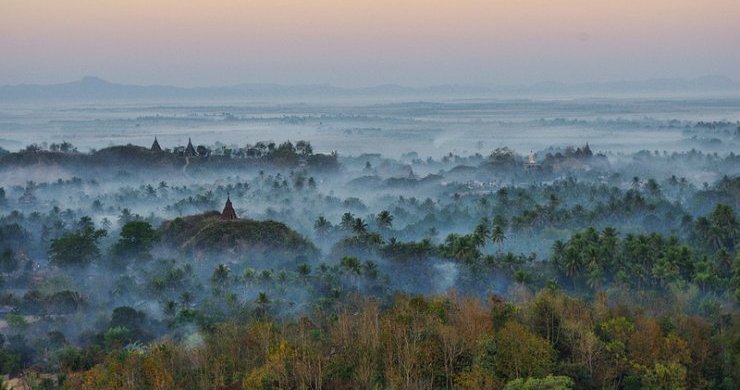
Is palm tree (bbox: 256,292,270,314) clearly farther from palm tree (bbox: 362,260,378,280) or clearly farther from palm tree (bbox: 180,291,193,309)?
palm tree (bbox: 362,260,378,280)

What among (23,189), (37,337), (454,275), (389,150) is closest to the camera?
(37,337)

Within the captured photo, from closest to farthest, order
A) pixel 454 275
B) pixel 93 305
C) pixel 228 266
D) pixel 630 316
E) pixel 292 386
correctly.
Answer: pixel 292 386
pixel 630 316
pixel 93 305
pixel 454 275
pixel 228 266

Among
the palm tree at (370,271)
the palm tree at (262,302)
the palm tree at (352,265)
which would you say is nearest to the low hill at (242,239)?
the palm tree at (370,271)

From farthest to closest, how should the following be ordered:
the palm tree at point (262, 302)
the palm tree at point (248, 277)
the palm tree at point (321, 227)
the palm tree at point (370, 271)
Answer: the palm tree at point (321, 227)
the palm tree at point (370, 271)
the palm tree at point (248, 277)
the palm tree at point (262, 302)

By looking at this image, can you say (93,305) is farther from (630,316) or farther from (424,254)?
(630,316)

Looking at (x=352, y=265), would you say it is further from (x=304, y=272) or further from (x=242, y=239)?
(x=242, y=239)

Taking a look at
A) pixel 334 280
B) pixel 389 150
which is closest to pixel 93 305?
pixel 334 280

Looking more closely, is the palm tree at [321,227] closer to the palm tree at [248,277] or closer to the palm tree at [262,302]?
the palm tree at [248,277]

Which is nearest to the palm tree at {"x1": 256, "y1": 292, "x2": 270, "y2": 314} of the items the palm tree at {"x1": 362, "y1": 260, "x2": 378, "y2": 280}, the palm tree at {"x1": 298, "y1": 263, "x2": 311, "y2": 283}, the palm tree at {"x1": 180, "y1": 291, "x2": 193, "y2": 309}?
the palm tree at {"x1": 180, "y1": 291, "x2": 193, "y2": 309}

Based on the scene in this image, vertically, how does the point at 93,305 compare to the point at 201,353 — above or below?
below
